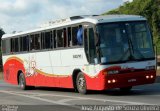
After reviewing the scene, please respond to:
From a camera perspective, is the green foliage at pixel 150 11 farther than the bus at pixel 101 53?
Yes

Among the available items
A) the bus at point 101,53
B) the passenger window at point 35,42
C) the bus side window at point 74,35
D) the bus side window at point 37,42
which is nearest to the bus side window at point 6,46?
the passenger window at point 35,42

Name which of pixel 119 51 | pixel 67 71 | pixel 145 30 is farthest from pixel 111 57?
pixel 67 71

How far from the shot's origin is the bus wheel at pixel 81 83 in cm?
2120

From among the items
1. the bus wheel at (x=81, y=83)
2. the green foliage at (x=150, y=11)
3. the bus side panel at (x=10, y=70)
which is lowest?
the bus wheel at (x=81, y=83)

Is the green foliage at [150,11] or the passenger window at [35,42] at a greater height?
the green foliage at [150,11]

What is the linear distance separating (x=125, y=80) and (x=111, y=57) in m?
1.02

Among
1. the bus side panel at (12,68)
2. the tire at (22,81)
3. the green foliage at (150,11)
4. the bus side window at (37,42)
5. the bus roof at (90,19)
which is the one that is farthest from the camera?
the green foliage at (150,11)

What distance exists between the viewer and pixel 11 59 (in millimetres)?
30094

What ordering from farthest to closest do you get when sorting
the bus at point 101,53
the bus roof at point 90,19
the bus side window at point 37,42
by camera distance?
the bus side window at point 37,42 < the bus roof at point 90,19 < the bus at point 101,53

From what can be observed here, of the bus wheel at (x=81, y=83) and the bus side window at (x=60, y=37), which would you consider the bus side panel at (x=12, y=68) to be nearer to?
the bus side window at (x=60, y=37)

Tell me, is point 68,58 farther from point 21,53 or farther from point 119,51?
point 21,53

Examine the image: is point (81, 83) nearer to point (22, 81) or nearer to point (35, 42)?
Result: point (35, 42)

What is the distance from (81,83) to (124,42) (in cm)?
270

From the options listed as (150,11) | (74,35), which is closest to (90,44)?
(74,35)
